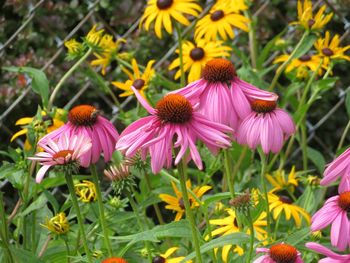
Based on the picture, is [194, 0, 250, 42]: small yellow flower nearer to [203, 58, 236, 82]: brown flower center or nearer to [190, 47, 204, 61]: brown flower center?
[190, 47, 204, 61]: brown flower center

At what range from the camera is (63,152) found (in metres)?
0.97

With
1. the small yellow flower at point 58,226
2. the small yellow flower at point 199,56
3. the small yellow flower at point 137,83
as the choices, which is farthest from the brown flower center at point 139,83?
the small yellow flower at point 58,226

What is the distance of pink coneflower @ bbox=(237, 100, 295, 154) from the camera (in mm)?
1074

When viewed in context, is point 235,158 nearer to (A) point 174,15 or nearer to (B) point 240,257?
(A) point 174,15

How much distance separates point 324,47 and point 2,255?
81cm

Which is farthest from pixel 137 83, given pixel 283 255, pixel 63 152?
pixel 283 255

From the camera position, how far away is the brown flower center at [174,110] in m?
0.92

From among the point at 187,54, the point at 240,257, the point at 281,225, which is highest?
the point at 187,54

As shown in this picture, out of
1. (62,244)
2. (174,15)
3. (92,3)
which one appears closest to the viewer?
(62,244)

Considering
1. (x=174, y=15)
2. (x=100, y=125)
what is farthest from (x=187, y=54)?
(x=100, y=125)

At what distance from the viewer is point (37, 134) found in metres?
1.29

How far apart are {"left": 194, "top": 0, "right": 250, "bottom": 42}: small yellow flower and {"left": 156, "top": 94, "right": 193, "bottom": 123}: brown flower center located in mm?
864

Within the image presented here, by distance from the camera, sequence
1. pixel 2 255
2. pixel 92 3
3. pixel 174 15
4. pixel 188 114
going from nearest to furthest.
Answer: pixel 188 114, pixel 2 255, pixel 174 15, pixel 92 3

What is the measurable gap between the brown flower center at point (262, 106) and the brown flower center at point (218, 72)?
0.15 feet
